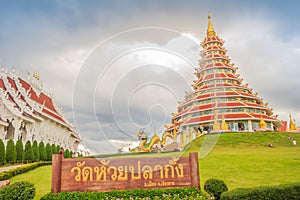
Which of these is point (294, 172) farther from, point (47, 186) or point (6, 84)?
point (6, 84)

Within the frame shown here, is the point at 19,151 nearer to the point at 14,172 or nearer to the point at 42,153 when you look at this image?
the point at 42,153

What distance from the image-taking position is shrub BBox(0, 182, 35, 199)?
7465 millimetres

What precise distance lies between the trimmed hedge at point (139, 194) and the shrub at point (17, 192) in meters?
0.52

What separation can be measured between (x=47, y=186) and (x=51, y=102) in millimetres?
35660

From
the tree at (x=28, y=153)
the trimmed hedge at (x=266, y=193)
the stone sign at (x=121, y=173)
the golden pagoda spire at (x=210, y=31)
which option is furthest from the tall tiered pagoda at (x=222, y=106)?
the trimmed hedge at (x=266, y=193)

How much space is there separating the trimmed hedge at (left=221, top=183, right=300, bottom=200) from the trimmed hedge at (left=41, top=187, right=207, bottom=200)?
1375 millimetres

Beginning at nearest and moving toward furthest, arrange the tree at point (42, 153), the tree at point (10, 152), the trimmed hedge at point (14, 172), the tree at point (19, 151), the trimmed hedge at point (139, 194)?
the trimmed hedge at point (139, 194) < the trimmed hedge at point (14, 172) < the tree at point (10, 152) < the tree at point (19, 151) < the tree at point (42, 153)

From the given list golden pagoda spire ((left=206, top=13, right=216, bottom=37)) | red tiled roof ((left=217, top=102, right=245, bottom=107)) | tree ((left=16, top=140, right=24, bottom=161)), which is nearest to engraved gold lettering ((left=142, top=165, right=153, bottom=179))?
tree ((left=16, top=140, right=24, bottom=161))

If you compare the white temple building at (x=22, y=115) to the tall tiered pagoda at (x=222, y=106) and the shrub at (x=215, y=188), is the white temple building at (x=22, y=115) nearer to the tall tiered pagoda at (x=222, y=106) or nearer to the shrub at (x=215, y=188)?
the tall tiered pagoda at (x=222, y=106)

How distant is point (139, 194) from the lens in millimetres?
8406

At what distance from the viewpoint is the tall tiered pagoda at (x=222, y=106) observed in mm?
39344

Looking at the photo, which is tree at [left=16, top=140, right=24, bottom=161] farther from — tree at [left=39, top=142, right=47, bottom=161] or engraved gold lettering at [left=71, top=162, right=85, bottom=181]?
engraved gold lettering at [left=71, top=162, right=85, bottom=181]

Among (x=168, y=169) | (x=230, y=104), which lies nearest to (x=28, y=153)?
(x=168, y=169)

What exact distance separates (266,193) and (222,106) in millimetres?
34983
